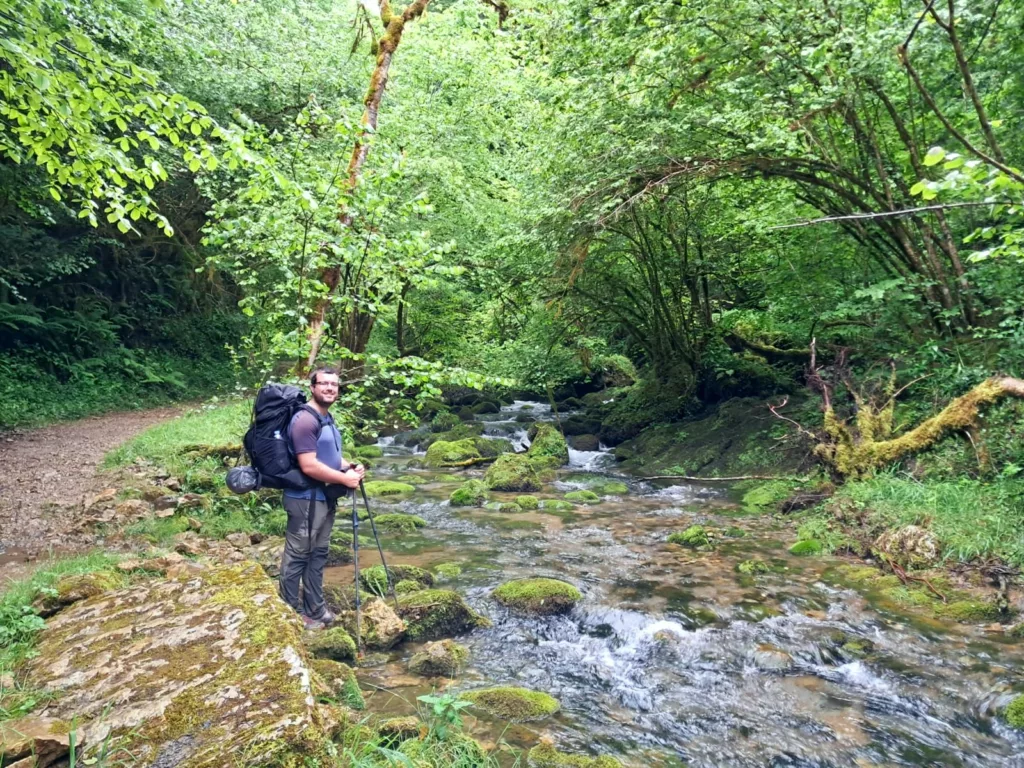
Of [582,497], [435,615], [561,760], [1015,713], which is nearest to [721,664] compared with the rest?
[1015,713]

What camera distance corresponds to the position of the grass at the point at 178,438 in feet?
33.6

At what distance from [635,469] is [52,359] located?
1529 cm

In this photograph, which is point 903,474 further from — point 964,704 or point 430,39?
point 430,39

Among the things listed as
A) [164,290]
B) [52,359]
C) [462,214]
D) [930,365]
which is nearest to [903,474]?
[930,365]

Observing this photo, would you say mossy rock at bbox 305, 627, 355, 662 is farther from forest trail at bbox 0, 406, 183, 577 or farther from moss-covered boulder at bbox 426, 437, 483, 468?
moss-covered boulder at bbox 426, 437, 483, 468

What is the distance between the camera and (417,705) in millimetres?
4594

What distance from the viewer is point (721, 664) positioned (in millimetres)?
5742

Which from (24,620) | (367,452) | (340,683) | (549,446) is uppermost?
(24,620)

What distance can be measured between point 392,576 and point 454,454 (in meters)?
9.16

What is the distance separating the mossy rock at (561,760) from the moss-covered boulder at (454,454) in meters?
11.6

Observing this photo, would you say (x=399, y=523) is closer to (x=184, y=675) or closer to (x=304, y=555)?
(x=304, y=555)

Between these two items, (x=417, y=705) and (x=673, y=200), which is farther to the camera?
(x=673, y=200)

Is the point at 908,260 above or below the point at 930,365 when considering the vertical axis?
above

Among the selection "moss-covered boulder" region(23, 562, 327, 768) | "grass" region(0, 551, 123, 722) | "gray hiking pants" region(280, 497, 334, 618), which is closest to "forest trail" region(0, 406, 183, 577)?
"grass" region(0, 551, 123, 722)
